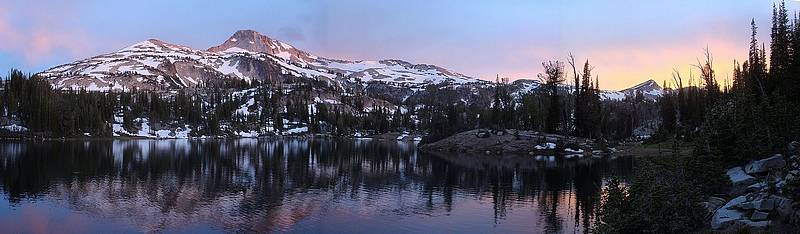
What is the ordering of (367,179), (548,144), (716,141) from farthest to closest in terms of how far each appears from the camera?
(548,144) < (367,179) < (716,141)

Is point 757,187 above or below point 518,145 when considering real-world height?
below

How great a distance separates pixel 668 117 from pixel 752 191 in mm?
106630

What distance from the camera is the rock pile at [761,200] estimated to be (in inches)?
790

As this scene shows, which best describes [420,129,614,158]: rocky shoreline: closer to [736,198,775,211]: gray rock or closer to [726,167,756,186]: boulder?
[726,167,756,186]: boulder

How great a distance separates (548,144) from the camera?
3839 inches

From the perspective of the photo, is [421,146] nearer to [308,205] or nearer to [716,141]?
[308,205]

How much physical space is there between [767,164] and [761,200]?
738cm

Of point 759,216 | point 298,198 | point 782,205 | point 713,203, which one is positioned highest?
point 782,205

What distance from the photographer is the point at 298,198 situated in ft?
149

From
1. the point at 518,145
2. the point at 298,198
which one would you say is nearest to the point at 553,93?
the point at 518,145

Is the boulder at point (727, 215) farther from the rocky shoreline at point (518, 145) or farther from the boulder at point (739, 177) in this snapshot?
the rocky shoreline at point (518, 145)

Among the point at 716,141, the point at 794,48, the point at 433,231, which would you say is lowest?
the point at 433,231

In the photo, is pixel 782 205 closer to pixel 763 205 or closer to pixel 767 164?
pixel 763 205

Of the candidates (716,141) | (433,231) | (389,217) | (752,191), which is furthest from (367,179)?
(752,191)
